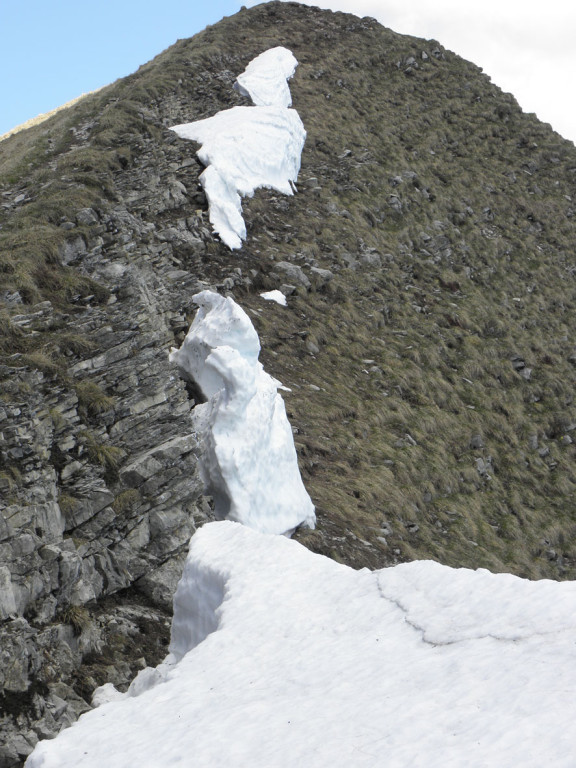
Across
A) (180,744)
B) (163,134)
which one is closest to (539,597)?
(180,744)

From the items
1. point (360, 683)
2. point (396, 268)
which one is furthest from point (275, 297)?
point (360, 683)

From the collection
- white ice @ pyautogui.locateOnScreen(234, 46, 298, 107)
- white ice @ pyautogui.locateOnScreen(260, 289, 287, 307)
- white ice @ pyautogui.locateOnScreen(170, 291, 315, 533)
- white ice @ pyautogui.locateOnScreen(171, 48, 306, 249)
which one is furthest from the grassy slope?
white ice @ pyautogui.locateOnScreen(170, 291, 315, 533)

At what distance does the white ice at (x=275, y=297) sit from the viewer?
2625cm

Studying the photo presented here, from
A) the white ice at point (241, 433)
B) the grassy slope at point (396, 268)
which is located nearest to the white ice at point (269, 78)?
the grassy slope at point (396, 268)

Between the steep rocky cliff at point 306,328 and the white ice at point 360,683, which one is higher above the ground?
the steep rocky cliff at point 306,328

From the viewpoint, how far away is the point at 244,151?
1244 inches

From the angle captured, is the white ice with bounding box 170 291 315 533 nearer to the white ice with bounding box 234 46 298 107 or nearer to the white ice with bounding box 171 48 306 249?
the white ice with bounding box 171 48 306 249

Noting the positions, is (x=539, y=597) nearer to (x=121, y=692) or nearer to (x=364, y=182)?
(x=121, y=692)

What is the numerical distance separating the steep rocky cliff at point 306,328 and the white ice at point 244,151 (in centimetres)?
77

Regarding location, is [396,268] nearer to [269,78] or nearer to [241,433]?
[269,78]

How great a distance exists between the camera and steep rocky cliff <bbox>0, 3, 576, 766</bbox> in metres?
11.9

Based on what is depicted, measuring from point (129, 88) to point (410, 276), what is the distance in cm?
1794

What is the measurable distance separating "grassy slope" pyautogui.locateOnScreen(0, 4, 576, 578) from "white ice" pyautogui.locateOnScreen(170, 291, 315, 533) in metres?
1.20

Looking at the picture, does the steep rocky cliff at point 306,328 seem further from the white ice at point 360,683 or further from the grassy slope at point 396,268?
the white ice at point 360,683
